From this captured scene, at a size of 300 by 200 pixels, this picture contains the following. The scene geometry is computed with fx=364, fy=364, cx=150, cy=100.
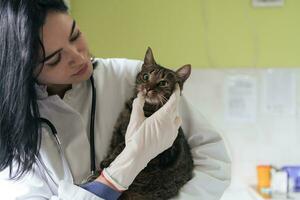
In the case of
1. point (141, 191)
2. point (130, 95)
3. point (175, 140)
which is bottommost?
point (141, 191)

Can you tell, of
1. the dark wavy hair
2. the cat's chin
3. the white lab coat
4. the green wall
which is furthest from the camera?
the green wall

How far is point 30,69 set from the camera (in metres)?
0.87

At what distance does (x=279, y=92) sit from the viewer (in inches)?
87.3

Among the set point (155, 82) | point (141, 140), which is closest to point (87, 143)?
point (141, 140)

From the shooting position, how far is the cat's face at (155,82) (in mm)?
1063

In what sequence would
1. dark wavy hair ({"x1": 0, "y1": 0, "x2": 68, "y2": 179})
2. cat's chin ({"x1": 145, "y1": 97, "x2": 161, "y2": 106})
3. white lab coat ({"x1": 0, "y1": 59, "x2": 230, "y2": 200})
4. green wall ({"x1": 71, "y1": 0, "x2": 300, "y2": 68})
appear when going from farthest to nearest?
green wall ({"x1": 71, "y1": 0, "x2": 300, "y2": 68}), cat's chin ({"x1": 145, "y1": 97, "x2": 161, "y2": 106}), white lab coat ({"x1": 0, "y1": 59, "x2": 230, "y2": 200}), dark wavy hair ({"x1": 0, "y1": 0, "x2": 68, "y2": 179})

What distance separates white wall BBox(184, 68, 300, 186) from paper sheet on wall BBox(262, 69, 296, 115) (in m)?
0.02

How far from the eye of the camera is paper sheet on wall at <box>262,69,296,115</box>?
→ 7.22 feet

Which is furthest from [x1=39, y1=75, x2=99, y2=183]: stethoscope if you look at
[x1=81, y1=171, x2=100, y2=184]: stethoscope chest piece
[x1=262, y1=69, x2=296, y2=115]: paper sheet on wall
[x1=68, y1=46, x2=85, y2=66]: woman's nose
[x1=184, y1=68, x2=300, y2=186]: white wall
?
[x1=262, y1=69, x2=296, y2=115]: paper sheet on wall

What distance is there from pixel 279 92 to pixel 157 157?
1434 millimetres

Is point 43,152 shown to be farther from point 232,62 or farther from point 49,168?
point 232,62

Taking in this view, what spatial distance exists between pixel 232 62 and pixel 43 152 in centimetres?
154

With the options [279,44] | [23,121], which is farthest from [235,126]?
[23,121]

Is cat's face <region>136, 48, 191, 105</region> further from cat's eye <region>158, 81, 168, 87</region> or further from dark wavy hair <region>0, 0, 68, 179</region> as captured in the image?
dark wavy hair <region>0, 0, 68, 179</region>
